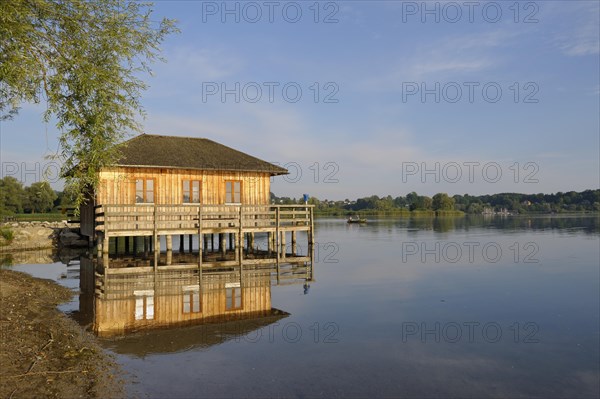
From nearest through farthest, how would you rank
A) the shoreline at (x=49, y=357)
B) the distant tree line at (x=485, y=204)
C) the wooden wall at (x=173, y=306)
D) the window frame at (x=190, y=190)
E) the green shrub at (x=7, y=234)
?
the shoreline at (x=49, y=357), the wooden wall at (x=173, y=306), the window frame at (x=190, y=190), the green shrub at (x=7, y=234), the distant tree line at (x=485, y=204)

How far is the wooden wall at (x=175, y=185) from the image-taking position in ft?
81.9

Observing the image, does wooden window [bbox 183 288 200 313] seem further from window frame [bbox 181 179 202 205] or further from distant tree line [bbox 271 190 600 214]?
distant tree line [bbox 271 190 600 214]

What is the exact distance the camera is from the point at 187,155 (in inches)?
1075

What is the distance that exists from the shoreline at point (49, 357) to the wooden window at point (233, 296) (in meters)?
4.45

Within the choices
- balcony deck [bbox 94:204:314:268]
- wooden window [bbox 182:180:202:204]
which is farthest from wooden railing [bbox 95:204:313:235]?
wooden window [bbox 182:180:202:204]

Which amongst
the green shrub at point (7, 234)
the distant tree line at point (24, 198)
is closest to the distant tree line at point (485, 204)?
the distant tree line at point (24, 198)

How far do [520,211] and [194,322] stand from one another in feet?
606

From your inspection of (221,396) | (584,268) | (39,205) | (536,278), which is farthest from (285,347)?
(39,205)

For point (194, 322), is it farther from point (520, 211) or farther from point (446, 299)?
point (520, 211)

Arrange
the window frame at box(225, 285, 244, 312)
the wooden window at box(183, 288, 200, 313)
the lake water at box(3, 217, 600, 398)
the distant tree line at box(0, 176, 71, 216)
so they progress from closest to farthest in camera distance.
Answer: the lake water at box(3, 217, 600, 398) → the wooden window at box(183, 288, 200, 313) → the window frame at box(225, 285, 244, 312) → the distant tree line at box(0, 176, 71, 216)

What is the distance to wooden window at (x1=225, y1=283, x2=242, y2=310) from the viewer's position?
14.9m

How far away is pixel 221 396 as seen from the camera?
789 centimetres

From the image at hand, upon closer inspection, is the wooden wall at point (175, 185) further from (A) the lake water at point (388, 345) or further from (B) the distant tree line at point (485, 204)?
(B) the distant tree line at point (485, 204)

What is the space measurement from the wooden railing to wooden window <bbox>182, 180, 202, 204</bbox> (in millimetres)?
788
